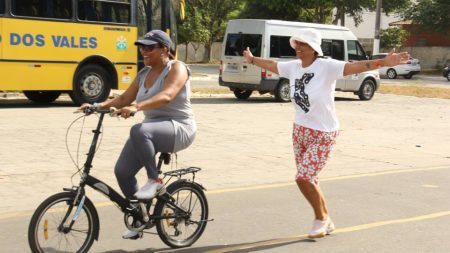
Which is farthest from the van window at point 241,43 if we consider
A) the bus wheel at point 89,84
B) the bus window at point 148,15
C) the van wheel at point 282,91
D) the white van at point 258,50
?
the bus wheel at point 89,84

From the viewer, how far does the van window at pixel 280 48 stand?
20047 millimetres

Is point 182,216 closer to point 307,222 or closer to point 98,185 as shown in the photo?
point 98,185

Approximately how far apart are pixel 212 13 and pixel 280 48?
32620 mm

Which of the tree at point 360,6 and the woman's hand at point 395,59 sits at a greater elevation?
the tree at point 360,6

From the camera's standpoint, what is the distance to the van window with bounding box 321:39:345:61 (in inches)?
843

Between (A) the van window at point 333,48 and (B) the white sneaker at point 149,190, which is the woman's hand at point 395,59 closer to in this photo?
(B) the white sneaker at point 149,190

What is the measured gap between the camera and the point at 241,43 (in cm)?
2036

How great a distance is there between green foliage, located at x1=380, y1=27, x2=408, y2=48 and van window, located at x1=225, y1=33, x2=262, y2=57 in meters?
30.7

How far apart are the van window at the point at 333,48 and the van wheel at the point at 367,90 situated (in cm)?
156

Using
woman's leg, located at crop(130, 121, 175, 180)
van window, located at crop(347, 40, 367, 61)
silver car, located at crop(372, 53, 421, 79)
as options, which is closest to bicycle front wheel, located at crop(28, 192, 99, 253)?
woman's leg, located at crop(130, 121, 175, 180)

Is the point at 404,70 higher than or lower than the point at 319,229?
lower

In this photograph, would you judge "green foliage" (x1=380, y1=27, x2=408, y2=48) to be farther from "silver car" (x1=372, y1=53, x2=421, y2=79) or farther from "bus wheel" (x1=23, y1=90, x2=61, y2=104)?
"bus wheel" (x1=23, y1=90, x2=61, y2=104)

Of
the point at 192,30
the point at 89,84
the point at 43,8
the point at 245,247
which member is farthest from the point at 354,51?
the point at 192,30

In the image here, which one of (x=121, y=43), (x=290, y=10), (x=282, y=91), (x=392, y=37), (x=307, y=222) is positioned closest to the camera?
(x=307, y=222)
